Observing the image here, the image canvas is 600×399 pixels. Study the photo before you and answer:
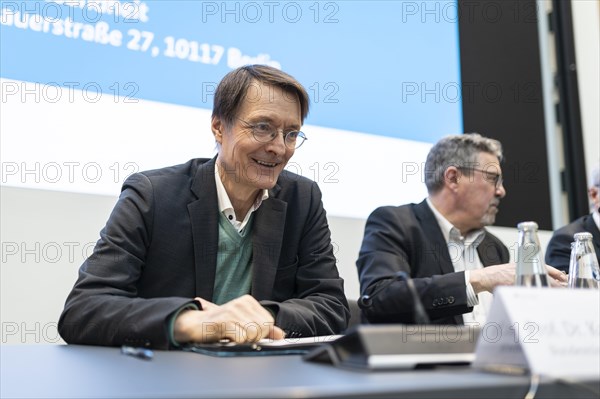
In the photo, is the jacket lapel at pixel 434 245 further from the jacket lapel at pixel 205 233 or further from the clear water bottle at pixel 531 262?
the clear water bottle at pixel 531 262

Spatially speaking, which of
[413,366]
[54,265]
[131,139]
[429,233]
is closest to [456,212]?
[429,233]

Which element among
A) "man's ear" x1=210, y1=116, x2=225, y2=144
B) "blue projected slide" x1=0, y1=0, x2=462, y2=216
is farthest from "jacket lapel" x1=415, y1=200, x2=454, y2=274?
"man's ear" x1=210, y1=116, x2=225, y2=144

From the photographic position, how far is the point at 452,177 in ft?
7.72

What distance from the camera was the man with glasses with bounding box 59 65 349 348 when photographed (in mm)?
1272

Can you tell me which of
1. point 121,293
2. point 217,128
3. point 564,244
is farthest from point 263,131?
point 564,244

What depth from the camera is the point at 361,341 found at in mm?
614

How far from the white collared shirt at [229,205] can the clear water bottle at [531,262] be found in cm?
73

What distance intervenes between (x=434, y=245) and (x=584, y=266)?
2.91 ft

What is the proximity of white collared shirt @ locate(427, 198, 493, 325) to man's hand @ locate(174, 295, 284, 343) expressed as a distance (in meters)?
1.17

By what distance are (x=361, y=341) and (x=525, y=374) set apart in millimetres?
147

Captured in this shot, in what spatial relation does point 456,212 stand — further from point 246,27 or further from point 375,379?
point 375,379

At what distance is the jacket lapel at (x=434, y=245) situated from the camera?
2074mm

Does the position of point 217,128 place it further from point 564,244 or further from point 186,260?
point 564,244

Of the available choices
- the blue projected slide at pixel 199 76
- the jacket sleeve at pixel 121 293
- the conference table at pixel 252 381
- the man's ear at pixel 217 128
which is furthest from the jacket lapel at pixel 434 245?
the conference table at pixel 252 381
